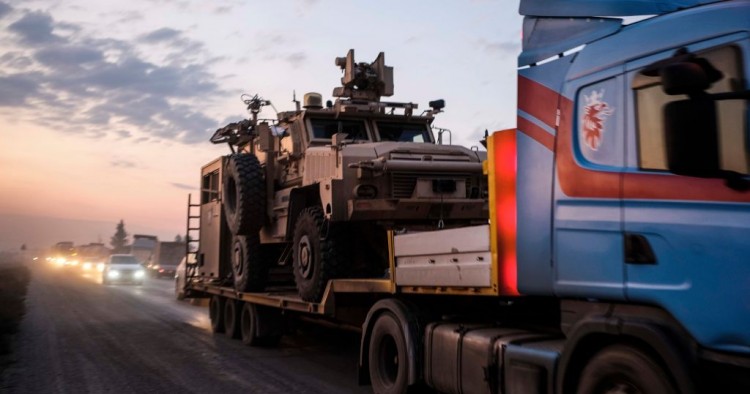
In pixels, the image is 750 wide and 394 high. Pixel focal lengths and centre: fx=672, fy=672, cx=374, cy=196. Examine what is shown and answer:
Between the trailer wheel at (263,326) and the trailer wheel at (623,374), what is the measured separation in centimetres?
813

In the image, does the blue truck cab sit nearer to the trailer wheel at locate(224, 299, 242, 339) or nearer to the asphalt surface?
the asphalt surface

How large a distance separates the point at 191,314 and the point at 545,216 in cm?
1537

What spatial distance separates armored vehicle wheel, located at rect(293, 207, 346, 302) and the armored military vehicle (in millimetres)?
15

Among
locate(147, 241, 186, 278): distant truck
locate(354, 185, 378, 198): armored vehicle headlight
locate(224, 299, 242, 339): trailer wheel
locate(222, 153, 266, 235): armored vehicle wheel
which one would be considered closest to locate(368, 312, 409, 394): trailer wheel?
locate(354, 185, 378, 198): armored vehicle headlight

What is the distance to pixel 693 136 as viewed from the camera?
10.7 ft

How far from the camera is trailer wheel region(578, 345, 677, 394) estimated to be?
3574 mm

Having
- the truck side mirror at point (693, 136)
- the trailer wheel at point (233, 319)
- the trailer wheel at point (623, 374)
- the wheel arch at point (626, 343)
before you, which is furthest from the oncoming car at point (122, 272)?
the truck side mirror at point (693, 136)

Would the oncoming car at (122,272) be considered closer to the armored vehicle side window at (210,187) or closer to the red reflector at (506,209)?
the armored vehicle side window at (210,187)

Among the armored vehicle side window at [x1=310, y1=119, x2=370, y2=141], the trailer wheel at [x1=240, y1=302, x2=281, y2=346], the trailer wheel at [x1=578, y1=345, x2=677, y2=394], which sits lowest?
the trailer wheel at [x1=240, y1=302, x2=281, y2=346]

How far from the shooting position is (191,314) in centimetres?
1830

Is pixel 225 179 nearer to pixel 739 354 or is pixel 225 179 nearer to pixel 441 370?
pixel 441 370

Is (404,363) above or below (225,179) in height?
below

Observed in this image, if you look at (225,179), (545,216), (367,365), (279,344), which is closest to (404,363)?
(367,365)

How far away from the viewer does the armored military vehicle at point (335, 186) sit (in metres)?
8.88
